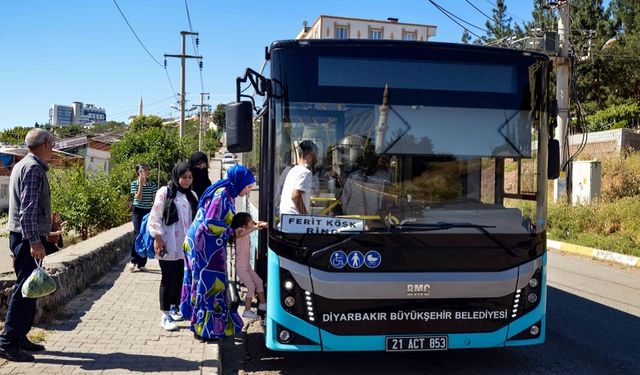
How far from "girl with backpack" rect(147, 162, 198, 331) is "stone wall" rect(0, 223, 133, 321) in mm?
1227

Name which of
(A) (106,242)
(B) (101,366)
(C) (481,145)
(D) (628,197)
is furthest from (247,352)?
(D) (628,197)

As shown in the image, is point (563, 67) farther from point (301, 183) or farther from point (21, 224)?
point (21, 224)

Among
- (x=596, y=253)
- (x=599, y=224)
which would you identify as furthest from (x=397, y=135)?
(x=599, y=224)

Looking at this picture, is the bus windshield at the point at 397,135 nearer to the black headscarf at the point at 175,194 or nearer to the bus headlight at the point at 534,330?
the bus headlight at the point at 534,330

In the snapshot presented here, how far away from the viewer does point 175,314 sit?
6.57 m

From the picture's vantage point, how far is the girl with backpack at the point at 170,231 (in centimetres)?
612

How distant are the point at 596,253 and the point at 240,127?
11259 mm

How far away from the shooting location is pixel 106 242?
9742 millimetres

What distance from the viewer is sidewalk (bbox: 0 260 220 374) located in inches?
189

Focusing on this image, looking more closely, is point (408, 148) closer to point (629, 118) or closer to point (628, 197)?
point (628, 197)

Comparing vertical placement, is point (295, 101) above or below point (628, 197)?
above

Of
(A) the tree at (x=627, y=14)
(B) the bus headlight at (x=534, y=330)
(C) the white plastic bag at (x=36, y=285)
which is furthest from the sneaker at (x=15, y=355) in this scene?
(A) the tree at (x=627, y=14)

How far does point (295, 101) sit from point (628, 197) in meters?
16.1

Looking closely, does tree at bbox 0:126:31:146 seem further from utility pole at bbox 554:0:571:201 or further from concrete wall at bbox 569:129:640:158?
utility pole at bbox 554:0:571:201
